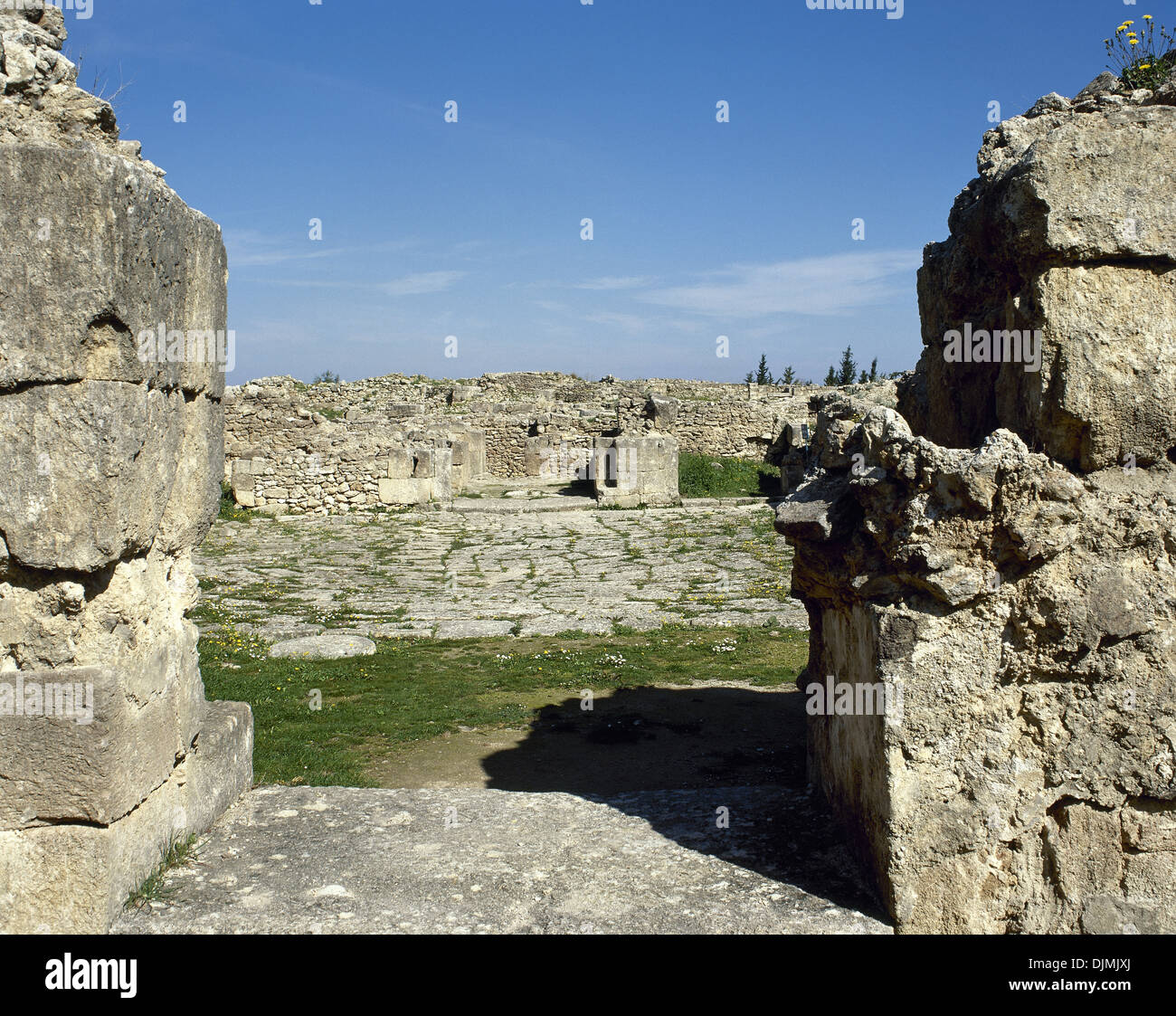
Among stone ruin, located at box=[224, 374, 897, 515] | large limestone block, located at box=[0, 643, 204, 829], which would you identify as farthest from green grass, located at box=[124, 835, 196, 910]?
stone ruin, located at box=[224, 374, 897, 515]

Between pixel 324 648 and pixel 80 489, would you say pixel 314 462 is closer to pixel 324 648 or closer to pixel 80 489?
pixel 324 648

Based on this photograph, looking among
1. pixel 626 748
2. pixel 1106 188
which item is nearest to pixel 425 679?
pixel 626 748

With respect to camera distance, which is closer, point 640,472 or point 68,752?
point 68,752

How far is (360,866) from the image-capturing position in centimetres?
340

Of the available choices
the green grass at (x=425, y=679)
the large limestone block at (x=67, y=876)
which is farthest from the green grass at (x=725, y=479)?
the large limestone block at (x=67, y=876)

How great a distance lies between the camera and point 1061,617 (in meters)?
2.92

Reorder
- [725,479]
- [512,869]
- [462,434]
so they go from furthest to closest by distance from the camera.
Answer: [462,434]
[725,479]
[512,869]

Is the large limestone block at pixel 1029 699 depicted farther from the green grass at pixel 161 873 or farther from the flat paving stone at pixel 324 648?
the flat paving stone at pixel 324 648

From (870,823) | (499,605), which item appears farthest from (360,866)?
(499,605)

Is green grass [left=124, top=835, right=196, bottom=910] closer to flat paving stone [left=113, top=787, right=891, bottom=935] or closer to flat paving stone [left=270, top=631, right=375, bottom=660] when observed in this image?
flat paving stone [left=113, top=787, right=891, bottom=935]

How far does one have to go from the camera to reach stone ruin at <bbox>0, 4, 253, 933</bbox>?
273cm

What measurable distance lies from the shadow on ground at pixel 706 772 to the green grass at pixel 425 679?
442 mm

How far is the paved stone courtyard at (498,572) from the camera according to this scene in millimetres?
9188

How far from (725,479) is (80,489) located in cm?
1767
